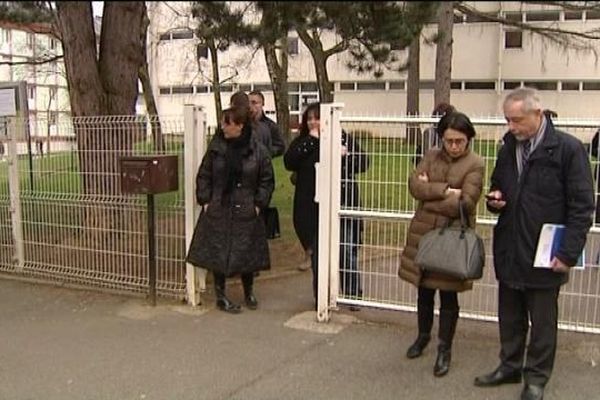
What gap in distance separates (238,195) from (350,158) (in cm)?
94

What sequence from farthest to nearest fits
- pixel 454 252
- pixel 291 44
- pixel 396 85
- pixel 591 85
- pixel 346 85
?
pixel 346 85 < pixel 396 85 < pixel 591 85 < pixel 291 44 < pixel 454 252

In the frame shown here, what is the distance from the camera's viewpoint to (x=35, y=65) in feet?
53.7

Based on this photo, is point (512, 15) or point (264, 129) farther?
point (512, 15)

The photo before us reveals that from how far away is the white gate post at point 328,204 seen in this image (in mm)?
5016

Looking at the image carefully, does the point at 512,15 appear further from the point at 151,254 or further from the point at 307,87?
the point at 307,87

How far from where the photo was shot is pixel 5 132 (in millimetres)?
6602

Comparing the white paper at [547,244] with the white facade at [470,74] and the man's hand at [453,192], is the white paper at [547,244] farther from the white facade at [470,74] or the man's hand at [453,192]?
the white facade at [470,74]

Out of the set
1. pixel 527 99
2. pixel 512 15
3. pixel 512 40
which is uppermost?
pixel 512 40

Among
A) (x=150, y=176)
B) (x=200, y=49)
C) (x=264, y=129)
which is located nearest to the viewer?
(x=150, y=176)

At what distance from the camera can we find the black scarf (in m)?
5.34

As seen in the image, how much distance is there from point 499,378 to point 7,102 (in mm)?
5628

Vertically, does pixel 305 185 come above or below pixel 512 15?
below

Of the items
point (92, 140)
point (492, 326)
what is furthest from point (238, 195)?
point (492, 326)

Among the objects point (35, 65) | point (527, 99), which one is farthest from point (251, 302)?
point (35, 65)
